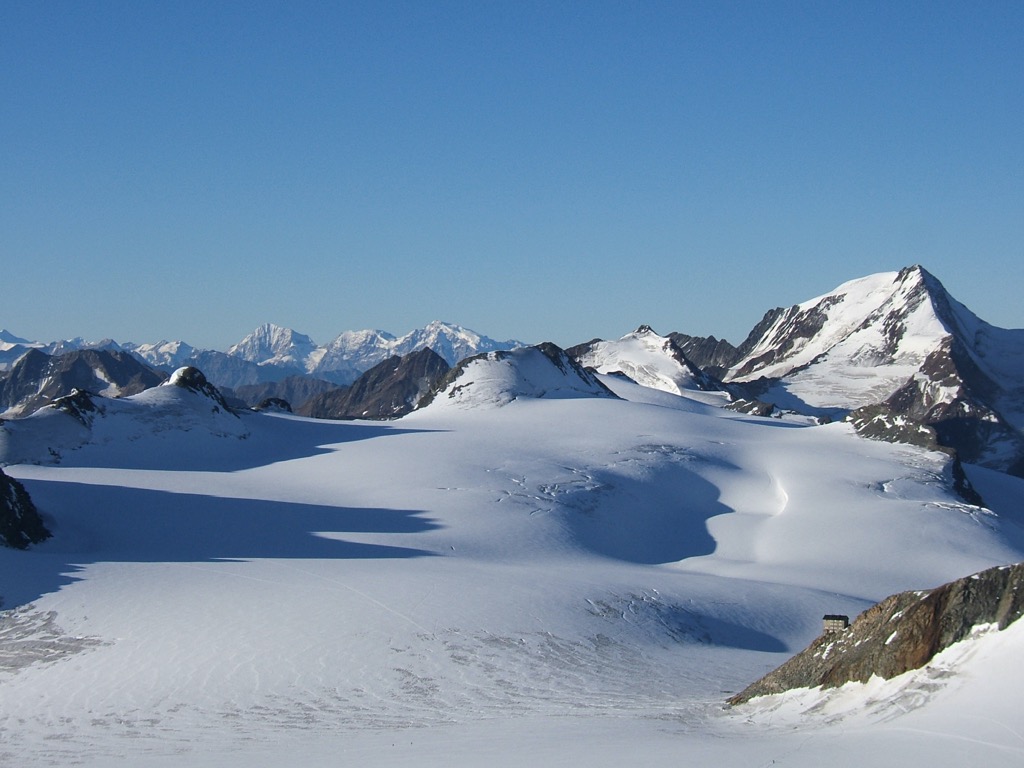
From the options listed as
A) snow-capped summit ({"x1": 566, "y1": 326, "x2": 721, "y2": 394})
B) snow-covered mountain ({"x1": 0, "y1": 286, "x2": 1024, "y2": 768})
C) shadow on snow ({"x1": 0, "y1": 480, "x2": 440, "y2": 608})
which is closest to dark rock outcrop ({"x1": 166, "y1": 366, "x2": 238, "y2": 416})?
snow-covered mountain ({"x1": 0, "y1": 286, "x2": 1024, "y2": 768})

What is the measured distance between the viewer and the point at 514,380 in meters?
77.2

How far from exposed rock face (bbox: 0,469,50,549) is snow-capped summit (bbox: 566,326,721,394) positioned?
87.0 metres

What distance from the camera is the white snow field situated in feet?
57.6

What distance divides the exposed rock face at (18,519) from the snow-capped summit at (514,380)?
38104 millimetres

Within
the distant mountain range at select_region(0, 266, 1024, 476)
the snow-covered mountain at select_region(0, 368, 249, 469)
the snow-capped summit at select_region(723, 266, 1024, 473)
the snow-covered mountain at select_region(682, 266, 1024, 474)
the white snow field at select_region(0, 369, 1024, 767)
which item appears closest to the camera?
the white snow field at select_region(0, 369, 1024, 767)

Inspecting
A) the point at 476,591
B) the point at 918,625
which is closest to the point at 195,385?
the point at 476,591

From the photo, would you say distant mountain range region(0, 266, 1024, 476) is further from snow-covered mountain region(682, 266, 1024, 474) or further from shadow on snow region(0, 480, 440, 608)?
shadow on snow region(0, 480, 440, 608)

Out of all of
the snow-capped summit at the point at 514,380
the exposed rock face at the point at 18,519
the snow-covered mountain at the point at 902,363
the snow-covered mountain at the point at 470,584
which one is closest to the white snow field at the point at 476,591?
the snow-covered mountain at the point at 470,584

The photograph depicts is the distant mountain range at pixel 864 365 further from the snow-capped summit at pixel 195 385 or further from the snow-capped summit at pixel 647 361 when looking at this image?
the snow-capped summit at pixel 195 385

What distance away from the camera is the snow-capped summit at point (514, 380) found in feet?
246

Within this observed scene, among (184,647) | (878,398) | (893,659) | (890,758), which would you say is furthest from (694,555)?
(878,398)

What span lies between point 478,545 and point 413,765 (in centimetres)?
2400

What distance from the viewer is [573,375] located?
270ft

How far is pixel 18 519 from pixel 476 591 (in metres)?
15.3
